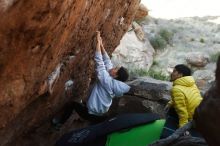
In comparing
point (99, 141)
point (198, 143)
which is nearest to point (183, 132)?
point (198, 143)

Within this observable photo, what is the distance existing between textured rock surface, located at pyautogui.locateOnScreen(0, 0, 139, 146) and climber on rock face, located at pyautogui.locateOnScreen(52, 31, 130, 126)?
0.67ft

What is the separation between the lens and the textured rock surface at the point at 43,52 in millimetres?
4172

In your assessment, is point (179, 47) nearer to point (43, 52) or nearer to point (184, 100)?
point (184, 100)

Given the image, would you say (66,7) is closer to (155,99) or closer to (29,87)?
(29,87)

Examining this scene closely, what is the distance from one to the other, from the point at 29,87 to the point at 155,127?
208 cm

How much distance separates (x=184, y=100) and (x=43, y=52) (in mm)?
2072

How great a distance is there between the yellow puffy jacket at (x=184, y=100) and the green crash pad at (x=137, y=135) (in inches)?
21.8

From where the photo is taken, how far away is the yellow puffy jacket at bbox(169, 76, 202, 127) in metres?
6.05

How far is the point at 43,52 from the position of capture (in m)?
4.96

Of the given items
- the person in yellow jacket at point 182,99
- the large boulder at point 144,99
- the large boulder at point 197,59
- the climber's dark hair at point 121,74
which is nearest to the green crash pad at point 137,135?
the person in yellow jacket at point 182,99

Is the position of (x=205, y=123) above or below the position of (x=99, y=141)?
above

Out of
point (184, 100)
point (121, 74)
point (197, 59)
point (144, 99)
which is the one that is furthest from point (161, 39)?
point (184, 100)

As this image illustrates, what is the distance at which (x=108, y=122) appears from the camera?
673 cm

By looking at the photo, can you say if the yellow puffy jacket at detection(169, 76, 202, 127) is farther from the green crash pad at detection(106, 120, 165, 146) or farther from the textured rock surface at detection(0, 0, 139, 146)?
the textured rock surface at detection(0, 0, 139, 146)
